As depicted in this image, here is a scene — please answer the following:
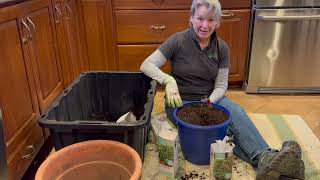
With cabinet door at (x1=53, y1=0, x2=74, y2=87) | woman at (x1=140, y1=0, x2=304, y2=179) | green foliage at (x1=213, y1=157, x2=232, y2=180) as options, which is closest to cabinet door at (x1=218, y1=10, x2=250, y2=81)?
woman at (x1=140, y1=0, x2=304, y2=179)

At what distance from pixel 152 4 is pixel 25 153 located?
120 cm

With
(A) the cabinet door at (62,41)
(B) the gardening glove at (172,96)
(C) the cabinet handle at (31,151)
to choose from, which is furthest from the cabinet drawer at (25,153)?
(B) the gardening glove at (172,96)

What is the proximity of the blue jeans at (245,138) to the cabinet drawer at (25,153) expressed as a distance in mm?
828

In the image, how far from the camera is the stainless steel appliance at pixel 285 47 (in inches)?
77.4

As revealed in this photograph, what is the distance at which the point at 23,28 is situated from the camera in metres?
1.23

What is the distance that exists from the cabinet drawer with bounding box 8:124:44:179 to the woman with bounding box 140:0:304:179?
544 millimetres

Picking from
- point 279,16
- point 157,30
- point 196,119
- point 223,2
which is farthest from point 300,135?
point 157,30

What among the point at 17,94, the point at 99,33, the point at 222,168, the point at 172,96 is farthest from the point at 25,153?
the point at 99,33

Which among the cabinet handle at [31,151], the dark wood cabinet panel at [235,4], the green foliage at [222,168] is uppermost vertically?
the dark wood cabinet panel at [235,4]

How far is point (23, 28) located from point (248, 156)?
3.41 feet

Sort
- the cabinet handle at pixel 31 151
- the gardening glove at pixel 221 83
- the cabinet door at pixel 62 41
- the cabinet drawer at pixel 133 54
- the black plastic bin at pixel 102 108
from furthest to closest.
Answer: the cabinet drawer at pixel 133 54 → the cabinet door at pixel 62 41 → the gardening glove at pixel 221 83 → the cabinet handle at pixel 31 151 → the black plastic bin at pixel 102 108

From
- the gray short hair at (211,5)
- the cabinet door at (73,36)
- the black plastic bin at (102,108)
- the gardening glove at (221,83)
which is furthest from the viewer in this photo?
the cabinet door at (73,36)

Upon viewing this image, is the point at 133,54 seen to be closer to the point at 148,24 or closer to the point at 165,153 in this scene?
the point at 148,24

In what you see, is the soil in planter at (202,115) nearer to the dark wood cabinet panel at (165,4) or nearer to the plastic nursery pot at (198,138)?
the plastic nursery pot at (198,138)
